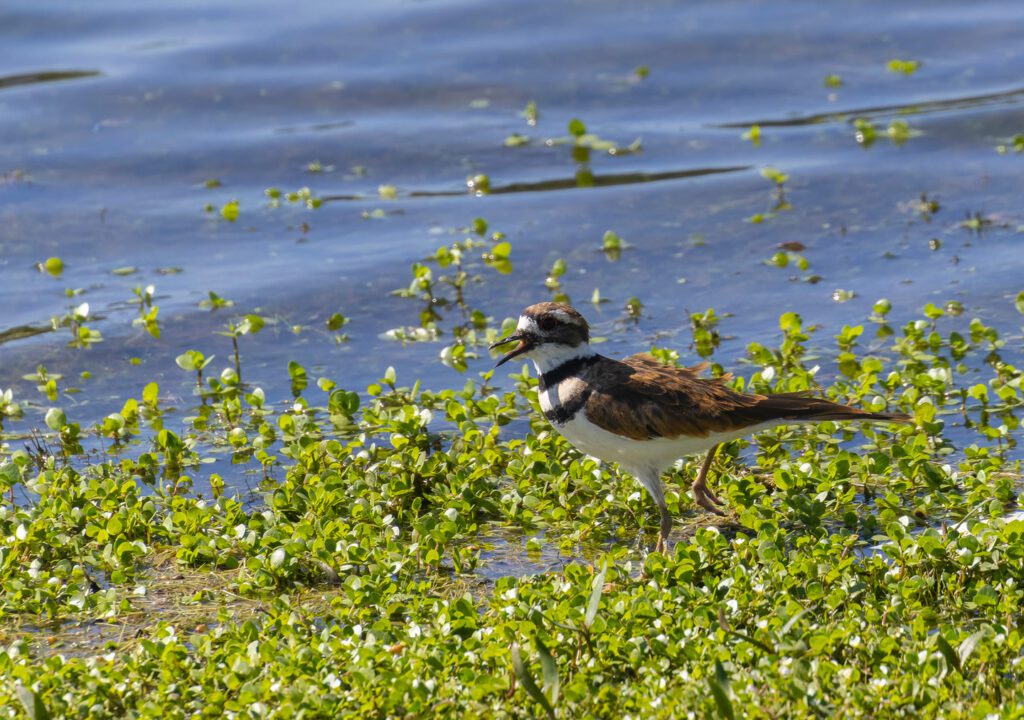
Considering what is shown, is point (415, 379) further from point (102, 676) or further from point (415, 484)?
point (102, 676)

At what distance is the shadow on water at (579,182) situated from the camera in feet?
46.9

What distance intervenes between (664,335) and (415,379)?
1941mm

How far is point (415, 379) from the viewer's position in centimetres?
1043

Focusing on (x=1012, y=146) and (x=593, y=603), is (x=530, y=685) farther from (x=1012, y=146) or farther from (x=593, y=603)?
(x=1012, y=146)

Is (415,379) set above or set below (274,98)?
below

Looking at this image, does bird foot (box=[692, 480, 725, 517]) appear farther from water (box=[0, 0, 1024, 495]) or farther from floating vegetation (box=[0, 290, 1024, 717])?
water (box=[0, 0, 1024, 495])

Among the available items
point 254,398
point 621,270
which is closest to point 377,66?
point 621,270

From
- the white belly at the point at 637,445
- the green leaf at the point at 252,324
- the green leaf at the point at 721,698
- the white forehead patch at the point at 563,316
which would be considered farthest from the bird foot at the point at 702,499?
the green leaf at the point at 252,324

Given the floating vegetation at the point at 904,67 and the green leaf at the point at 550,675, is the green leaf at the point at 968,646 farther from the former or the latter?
the floating vegetation at the point at 904,67

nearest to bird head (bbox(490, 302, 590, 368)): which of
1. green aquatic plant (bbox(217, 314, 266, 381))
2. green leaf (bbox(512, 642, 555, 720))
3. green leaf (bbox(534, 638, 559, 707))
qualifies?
green leaf (bbox(534, 638, 559, 707))

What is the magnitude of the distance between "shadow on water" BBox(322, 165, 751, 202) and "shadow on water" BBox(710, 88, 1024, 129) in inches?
50.0

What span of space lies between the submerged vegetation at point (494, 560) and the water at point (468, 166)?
148 centimetres

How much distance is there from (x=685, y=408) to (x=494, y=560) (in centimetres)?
123

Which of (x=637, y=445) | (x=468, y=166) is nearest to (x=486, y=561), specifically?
(x=637, y=445)
